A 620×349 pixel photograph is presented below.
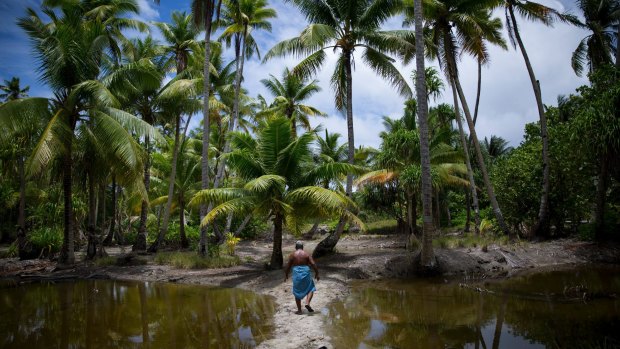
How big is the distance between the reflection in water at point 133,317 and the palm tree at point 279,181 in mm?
2817

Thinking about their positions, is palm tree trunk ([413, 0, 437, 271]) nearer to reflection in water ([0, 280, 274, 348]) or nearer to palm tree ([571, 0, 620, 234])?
reflection in water ([0, 280, 274, 348])

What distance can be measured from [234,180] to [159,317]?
56.9 feet

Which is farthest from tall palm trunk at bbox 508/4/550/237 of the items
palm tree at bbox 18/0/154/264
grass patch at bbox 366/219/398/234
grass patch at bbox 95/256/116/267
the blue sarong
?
grass patch at bbox 95/256/116/267

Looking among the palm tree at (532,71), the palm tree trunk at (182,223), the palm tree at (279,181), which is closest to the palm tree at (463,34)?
the palm tree at (532,71)

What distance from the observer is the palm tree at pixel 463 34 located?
17250mm

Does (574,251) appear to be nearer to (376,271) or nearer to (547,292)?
(547,292)

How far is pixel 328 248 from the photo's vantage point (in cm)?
1652

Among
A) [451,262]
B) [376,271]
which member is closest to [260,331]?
[376,271]

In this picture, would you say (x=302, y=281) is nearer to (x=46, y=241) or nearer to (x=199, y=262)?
(x=199, y=262)

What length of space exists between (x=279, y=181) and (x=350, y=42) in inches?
313

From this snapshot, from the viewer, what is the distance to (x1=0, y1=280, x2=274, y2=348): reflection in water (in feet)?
22.9

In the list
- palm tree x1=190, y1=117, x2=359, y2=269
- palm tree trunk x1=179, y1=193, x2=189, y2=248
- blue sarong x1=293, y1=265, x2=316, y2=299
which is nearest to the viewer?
blue sarong x1=293, y1=265, x2=316, y2=299

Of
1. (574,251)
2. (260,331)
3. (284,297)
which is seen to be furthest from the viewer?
(574,251)

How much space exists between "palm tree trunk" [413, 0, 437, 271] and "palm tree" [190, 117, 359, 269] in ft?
7.26
